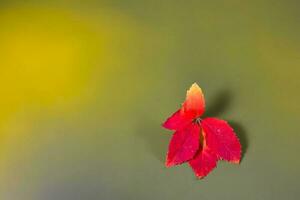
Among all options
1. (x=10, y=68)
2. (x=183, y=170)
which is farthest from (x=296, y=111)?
(x=10, y=68)

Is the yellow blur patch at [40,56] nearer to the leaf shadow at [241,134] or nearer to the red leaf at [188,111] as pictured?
the red leaf at [188,111]

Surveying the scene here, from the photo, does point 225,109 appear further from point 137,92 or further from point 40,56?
point 40,56

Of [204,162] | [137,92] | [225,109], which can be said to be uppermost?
[137,92]

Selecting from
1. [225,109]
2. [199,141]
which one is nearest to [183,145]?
[199,141]

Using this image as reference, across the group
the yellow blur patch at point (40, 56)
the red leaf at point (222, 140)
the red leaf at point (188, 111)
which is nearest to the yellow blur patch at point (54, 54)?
the yellow blur patch at point (40, 56)

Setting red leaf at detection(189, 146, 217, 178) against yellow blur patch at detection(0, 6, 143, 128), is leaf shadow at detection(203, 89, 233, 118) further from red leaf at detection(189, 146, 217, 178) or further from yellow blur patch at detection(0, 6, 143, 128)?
yellow blur patch at detection(0, 6, 143, 128)

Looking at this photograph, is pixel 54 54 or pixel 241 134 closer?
pixel 241 134
